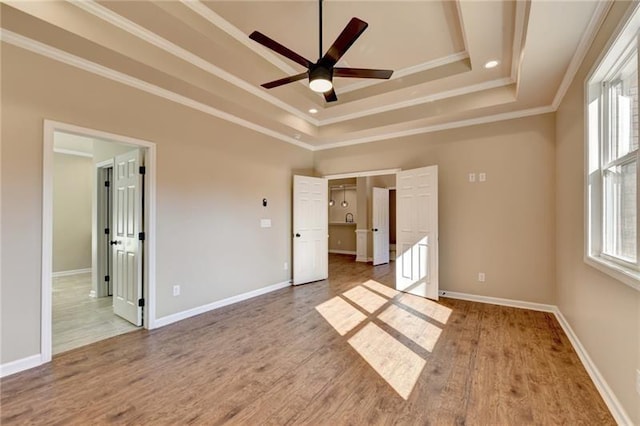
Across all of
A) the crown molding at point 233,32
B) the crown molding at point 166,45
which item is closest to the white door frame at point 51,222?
the crown molding at point 166,45

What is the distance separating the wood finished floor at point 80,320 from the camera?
312 cm

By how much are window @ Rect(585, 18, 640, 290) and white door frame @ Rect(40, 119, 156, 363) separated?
13.8 ft

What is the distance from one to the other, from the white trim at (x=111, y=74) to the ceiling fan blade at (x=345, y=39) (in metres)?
2.13

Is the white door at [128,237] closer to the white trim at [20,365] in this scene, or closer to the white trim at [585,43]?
the white trim at [20,365]

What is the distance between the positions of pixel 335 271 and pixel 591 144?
5219 mm

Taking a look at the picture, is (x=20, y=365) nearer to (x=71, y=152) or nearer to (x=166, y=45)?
(x=166, y=45)

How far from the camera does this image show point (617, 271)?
188cm

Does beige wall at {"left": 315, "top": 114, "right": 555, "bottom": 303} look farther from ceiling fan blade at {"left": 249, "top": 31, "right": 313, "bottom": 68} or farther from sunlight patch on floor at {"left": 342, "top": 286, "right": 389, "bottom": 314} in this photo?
ceiling fan blade at {"left": 249, "top": 31, "right": 313, "bottom": 68}

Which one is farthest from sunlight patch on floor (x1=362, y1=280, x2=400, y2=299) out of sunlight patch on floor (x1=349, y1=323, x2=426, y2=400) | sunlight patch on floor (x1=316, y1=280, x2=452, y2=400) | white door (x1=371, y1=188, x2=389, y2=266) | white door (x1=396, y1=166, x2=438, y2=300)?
white door (x1=371, y1=188, x2=389, y2=266)

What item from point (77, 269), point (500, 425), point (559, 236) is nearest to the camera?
point (500, 425)

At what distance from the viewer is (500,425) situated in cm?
183

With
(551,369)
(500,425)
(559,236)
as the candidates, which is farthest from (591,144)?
(500,425)

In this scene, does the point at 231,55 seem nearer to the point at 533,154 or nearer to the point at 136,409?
the point at 136,409

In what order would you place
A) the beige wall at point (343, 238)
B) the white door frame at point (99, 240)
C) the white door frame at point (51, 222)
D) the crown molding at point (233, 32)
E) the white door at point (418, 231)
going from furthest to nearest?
1. the beige wall at point (343, 238)
2. the white door frame at point (99, 240)
3. the white door at point (418, 231)
4. the crown molding at point (233, 32)
5. the white door frame at point (51, 222)
